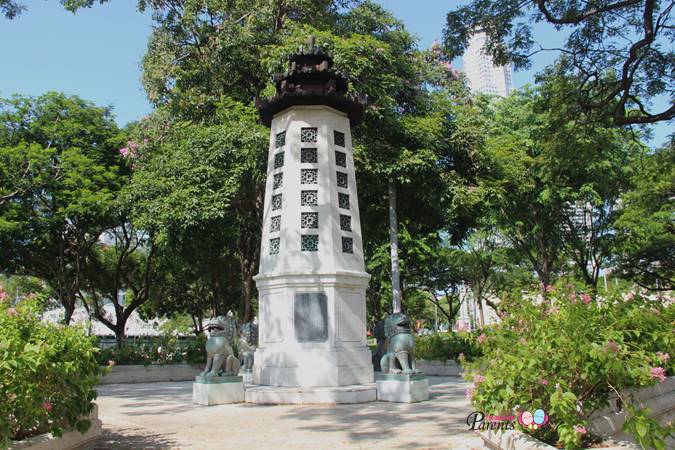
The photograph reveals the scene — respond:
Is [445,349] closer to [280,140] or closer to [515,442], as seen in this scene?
[280,140]

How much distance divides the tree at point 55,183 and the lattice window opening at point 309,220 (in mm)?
11275

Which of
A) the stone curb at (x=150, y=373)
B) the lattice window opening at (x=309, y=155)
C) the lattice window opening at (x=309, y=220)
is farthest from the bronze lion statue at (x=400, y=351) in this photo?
the stone curb at (x=150, y=373)

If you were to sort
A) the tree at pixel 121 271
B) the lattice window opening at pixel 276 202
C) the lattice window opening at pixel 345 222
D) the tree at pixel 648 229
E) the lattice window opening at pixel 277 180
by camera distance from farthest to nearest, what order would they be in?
the tree at pixel 121 271
the tree at pixel 648 229
the lattice window opening at pixel 277 180
the lattice window opening at pixel 276 202
the lattice window opening at pixel 345 222

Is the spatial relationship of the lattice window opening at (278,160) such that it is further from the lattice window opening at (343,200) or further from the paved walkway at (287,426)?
the paved walkway at (287,426)

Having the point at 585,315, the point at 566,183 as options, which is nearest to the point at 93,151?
the point at 566,183

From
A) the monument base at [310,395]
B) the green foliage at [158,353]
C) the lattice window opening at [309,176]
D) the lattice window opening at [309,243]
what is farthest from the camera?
the green foliage at [158,353]

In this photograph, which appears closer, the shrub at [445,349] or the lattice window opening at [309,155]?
the lattice window opening at [309,155]

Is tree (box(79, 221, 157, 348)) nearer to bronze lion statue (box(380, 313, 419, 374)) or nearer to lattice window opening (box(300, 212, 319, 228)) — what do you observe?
lattice window opening (box(300, 212, 319, 228))

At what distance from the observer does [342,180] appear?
12.7 meters

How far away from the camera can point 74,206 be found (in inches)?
801

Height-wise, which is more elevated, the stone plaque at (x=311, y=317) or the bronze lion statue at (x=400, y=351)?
the stone plaque at (x=311, y=317)

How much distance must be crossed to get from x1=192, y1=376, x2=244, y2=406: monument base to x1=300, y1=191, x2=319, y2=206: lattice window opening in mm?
3841

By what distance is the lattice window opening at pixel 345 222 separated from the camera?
488 inches

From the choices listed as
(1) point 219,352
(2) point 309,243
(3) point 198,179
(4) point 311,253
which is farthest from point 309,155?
(3) point 198,179
